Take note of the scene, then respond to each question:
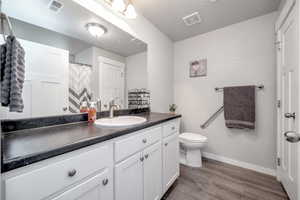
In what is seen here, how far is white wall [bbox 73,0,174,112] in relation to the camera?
4.89 feet

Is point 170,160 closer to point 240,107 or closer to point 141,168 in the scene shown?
point 141,168

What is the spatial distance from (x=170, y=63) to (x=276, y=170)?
229 cm

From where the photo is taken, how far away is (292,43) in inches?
49.2

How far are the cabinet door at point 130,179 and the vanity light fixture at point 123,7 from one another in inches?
59.7

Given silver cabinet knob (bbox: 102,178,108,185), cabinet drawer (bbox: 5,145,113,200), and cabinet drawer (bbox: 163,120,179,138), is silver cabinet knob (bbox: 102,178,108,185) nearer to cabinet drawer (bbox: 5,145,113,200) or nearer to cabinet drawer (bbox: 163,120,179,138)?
cabinet drawer (bbox: 5,145,113,200)

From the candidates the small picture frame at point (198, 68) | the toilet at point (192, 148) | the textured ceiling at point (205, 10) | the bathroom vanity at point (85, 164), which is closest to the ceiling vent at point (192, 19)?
the textured ceiling at point (205, 10)

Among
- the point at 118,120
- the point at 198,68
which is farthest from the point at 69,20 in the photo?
the point at 198,68

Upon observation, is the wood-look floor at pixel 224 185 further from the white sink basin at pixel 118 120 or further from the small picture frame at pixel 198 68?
the small picture frame at pixel 198 68

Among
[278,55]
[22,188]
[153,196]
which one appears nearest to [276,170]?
[278,55]

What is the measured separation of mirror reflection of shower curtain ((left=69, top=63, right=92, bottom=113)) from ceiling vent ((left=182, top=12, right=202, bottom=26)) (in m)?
1.63

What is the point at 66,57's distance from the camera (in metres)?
1.10

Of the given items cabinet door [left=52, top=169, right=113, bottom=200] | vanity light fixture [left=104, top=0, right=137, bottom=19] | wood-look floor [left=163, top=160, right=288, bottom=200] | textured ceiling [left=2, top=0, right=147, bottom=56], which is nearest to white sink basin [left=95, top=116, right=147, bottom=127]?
cabinet door [left=52, top=169, right=113, bottom=200]

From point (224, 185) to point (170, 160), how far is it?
2.58 feet

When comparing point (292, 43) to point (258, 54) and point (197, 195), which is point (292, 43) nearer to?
point (258, 54)
